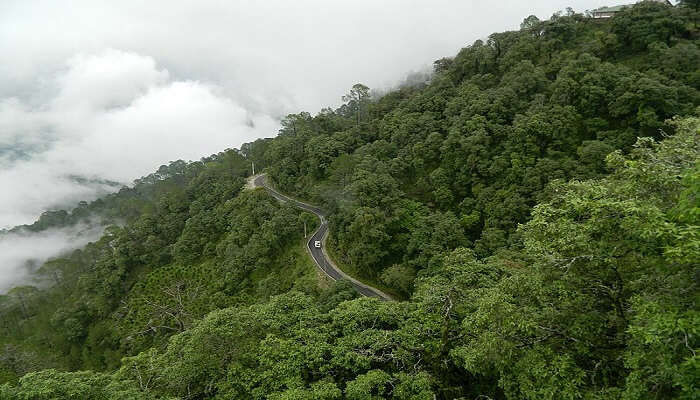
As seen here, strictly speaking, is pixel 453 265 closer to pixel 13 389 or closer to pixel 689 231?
pixel 689 231

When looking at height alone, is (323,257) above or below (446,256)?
below

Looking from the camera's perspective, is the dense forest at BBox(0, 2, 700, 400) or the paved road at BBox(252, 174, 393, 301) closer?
the dense forest at BBox(0, 2, 700, 400)

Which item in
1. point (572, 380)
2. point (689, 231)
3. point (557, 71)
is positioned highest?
point (557, 71)

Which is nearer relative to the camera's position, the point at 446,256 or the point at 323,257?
the point at 446,256

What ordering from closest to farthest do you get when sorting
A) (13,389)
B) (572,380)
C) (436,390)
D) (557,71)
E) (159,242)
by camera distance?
(572,380), (13,389), (436,390), (557,71), (159,242)

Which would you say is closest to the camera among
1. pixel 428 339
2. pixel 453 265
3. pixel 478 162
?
pixel 428 339

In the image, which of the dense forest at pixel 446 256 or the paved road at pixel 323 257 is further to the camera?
the paved road at pixel 323 257

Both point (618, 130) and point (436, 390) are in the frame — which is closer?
point (436, 390)

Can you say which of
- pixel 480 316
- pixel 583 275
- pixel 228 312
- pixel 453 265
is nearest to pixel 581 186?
pixel 583 275
